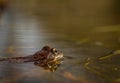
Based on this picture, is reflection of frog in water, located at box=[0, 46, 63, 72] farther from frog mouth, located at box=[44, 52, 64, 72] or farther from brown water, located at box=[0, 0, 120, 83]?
brown water, located at box=[0, 0, 120, 83]

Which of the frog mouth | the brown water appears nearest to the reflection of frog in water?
the frog mouth

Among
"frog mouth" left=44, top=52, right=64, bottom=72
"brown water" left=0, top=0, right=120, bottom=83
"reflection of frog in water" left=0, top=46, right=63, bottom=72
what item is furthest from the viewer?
"reflection of frog in water" left=0, top=46, right=63, bottom=72

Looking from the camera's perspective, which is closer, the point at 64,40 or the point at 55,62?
the point at 55,62

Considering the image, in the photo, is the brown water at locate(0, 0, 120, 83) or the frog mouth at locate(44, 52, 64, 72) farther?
the frog mouth at locate(44, 52, 64, 72)

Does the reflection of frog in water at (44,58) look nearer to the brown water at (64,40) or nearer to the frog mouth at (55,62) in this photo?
the frog mouth at (55,62)

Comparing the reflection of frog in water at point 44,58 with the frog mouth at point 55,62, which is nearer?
the frog mouth at point 55,62

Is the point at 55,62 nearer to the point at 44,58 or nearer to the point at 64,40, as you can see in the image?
the point at 44,58

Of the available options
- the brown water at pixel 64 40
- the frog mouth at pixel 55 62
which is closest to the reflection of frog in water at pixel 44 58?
the frog mouth at pixel 55 62

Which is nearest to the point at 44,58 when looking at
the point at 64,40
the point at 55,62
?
the point at 55,62
